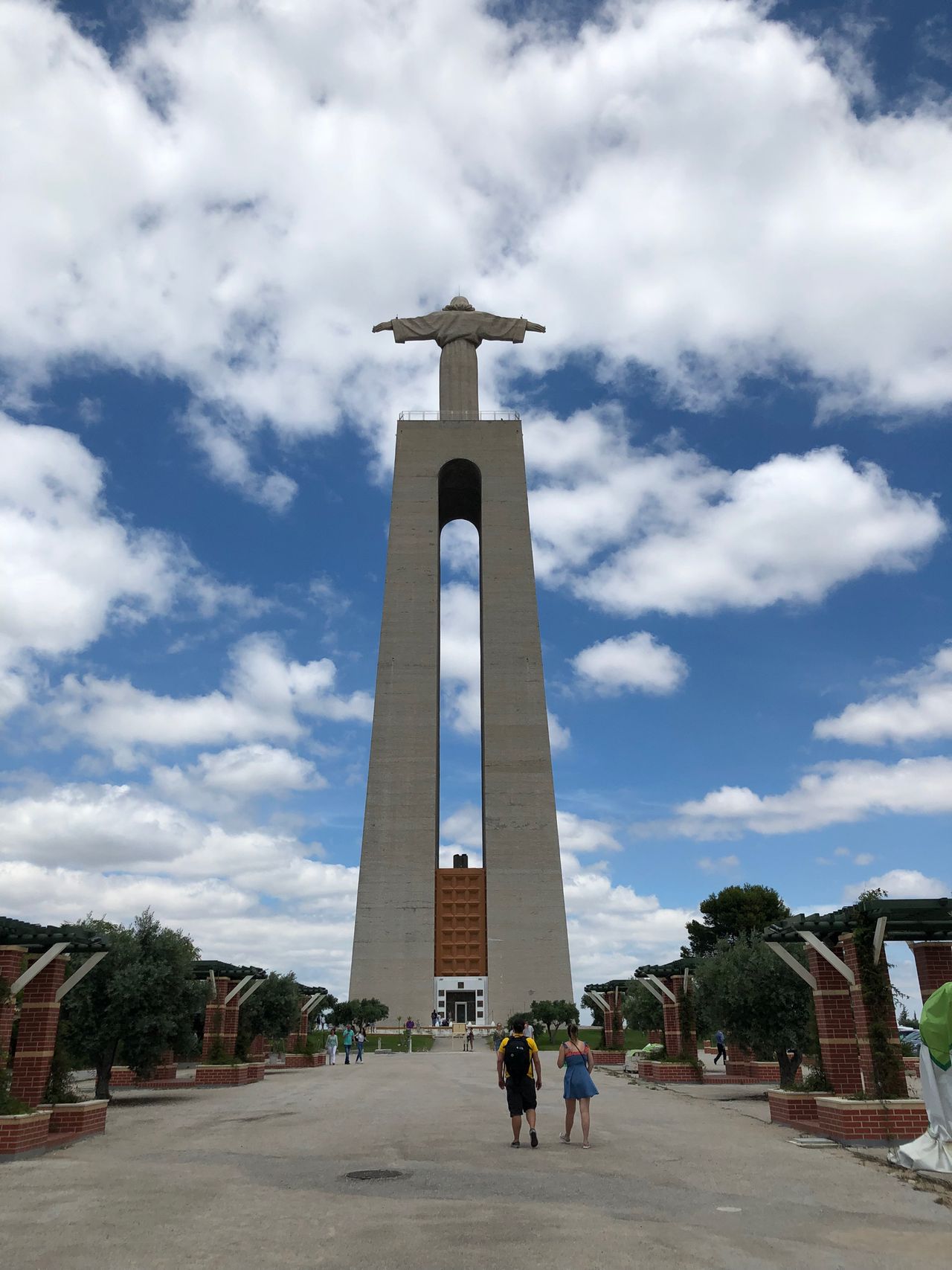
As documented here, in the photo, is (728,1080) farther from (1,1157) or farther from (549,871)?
(549,871)

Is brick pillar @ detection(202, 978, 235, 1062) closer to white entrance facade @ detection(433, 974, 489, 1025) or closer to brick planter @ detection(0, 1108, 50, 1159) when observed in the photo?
brick planter @ detection(0, 1108, 50, 1159)

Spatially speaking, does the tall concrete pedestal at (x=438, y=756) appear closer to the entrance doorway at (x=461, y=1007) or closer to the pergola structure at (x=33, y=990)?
the entrance doorway at (x=461, y=1007)

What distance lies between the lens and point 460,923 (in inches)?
1971

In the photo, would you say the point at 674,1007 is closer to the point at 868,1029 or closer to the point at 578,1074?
the point at 868,1029

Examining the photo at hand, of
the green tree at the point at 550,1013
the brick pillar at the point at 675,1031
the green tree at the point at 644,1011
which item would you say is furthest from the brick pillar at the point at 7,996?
the green tree at the point at 550,1013

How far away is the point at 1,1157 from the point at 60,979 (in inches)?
105

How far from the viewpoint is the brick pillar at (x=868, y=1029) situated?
37.7ft

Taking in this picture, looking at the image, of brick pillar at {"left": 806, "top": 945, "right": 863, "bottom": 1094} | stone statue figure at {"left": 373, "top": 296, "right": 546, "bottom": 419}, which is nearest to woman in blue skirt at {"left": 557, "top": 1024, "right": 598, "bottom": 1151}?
brick pillar at {"left": 806, "top": 945, "right": 863, "bottom": 1094}

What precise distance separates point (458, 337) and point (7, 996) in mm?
55089

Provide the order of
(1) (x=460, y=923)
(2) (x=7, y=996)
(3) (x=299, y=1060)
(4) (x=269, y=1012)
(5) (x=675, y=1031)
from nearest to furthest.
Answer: (2) (x=7, y=996), (5) (x=675, y=1031), (4) (x=269, y=1012), (3) (x=299, y=1060), (1) (x=460, y=923)

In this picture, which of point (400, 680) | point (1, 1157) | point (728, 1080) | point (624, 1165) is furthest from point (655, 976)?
point (400, 680)

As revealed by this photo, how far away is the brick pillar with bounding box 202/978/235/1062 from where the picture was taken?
23328mm

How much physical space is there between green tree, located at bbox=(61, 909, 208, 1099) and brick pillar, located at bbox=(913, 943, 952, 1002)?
12.9m

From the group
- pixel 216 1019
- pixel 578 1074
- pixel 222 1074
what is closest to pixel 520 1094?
pixel 578 1074
